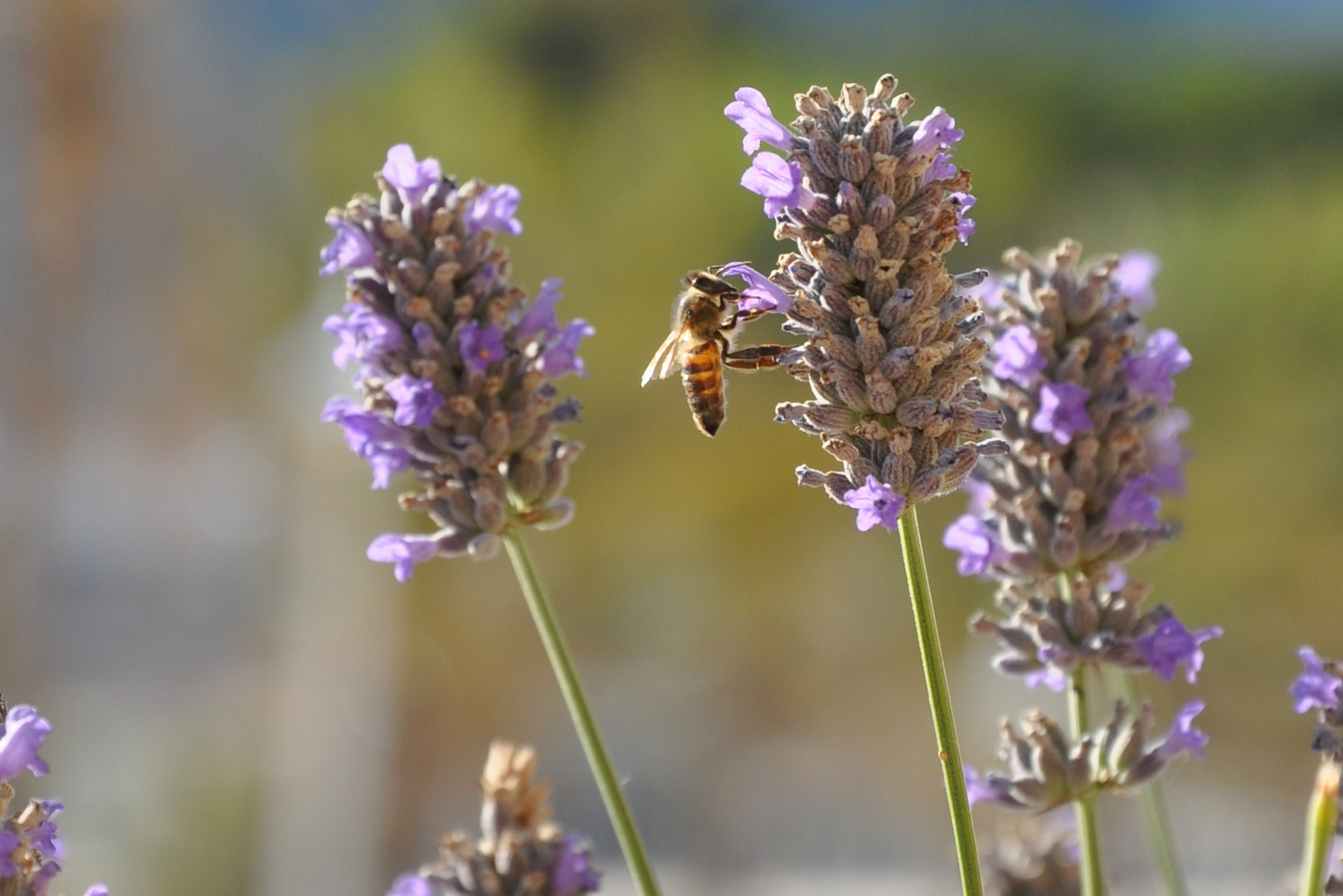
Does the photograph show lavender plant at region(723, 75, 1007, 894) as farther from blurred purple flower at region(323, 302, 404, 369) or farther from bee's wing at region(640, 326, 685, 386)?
bee's wing at region(640, 326, 685, 386)

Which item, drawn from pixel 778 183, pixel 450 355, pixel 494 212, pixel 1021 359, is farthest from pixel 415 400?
pixel 1021 359

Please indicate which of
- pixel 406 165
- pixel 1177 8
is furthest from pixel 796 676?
pixel 406 165

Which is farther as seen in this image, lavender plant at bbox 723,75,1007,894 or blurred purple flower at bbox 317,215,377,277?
blurred purple flower at bbox 317,215,377,277

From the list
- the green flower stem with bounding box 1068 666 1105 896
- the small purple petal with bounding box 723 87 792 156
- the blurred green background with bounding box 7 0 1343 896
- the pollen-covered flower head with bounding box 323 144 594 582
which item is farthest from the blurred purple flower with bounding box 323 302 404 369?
the blurred green background with bounding box 7 0 1343 896

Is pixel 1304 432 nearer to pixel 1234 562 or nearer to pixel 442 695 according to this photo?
pixel 1234 562

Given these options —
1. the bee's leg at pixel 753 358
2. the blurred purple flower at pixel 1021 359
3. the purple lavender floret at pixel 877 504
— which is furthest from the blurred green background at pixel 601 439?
the purple lavender floret at pixel 877 504

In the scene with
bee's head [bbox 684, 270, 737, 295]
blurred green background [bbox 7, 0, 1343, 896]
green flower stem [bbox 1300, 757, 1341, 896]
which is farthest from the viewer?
blurred green background [bbox 7, 0, 1343, 896]

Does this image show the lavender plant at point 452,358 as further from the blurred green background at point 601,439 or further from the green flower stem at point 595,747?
the blurred green background at point 601,439
